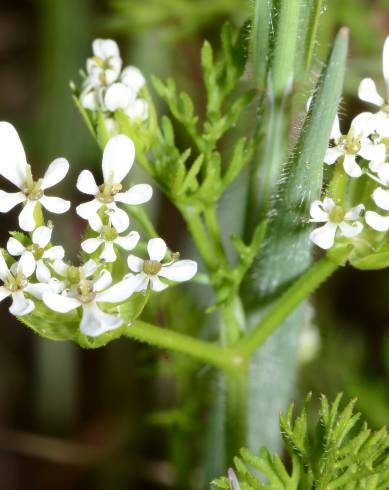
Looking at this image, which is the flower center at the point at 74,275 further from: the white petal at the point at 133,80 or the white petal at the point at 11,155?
the white petal at the point at 133,80

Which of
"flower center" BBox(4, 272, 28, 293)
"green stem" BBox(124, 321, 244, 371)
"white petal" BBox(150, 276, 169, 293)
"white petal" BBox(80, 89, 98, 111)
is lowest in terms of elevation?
"green stem" BBox(124, 321, 244, 371)

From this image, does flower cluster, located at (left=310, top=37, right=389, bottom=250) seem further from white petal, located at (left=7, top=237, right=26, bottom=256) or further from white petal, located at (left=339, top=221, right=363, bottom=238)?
white petal, located at (left=7, top=237, right=26, bottom=256)

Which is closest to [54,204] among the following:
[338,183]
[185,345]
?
[185,345]

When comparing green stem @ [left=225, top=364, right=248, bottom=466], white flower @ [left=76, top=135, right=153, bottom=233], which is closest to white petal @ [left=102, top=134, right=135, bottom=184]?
white flower @ [left=76, top=135, right=153, bottom=233]

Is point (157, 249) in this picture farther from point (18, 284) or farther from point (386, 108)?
point (386, 108)

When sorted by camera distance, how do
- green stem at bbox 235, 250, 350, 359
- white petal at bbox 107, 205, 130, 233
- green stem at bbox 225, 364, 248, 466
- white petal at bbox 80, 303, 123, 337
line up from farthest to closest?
green stem at bbox 225, 364, 248, 466, green stem at bbox 235, 250, 350, 359, white petal at bbox 107, 205, 130, 233, white petal at bbox 80, 303, 123, 337

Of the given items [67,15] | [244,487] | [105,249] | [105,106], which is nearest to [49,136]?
[67,15]
